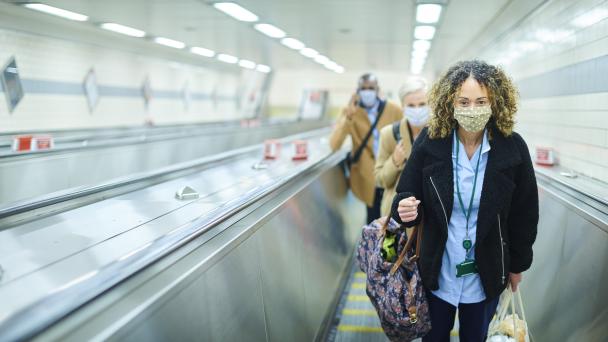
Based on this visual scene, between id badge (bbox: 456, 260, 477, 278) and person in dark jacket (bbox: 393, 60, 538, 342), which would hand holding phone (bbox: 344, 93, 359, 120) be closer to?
person in dark jacket (bbox: 393, 60, 538, 342)

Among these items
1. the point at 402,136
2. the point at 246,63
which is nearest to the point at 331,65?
the point at 246,63

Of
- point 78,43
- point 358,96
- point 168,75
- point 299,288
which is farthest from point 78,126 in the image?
point 299,288

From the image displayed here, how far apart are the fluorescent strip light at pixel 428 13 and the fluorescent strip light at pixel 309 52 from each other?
4.26 metres

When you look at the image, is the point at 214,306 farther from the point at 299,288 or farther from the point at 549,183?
the point at 549,183

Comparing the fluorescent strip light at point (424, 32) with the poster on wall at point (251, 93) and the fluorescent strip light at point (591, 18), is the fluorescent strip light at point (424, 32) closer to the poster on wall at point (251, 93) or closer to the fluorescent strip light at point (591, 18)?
the fluorescent strip light at point (591, 18)

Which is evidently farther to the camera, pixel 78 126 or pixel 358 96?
pixel 78 126

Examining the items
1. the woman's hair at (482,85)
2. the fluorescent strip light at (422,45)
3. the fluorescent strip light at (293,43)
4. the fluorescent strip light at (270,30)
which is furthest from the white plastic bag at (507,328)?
the fluorescent strip light at (422,45)

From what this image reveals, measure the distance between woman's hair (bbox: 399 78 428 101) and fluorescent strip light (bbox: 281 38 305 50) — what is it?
20.8 ft

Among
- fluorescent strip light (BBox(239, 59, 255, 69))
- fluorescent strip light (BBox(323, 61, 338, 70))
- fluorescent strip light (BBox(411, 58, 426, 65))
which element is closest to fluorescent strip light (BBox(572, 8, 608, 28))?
fluorescent strip light (BBox(411, 58, 426, 65))

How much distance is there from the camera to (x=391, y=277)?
7.43 feet

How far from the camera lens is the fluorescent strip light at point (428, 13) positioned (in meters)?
6.11

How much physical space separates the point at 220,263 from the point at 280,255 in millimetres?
839

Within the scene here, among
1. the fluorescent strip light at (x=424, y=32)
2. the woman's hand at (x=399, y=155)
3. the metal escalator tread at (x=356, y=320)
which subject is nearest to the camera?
the woman's hand at (x=399, y=155)

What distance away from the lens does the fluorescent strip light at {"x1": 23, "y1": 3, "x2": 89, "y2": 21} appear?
20.4 feet
